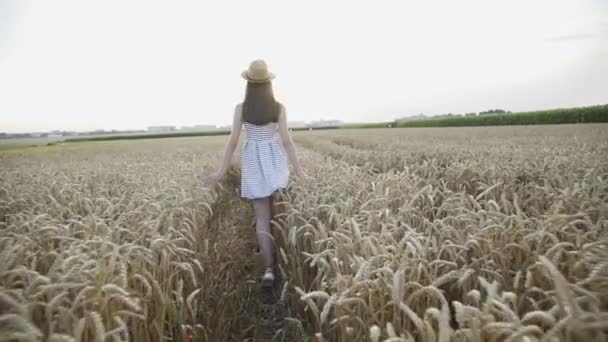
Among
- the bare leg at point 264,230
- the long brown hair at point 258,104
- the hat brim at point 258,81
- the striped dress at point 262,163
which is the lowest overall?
the bare leg at point 264,230

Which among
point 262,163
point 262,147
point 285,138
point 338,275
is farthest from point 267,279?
point 338,275

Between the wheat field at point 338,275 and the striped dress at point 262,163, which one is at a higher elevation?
the striped dress at point 262,163

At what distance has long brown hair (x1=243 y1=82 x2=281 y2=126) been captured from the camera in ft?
13.5

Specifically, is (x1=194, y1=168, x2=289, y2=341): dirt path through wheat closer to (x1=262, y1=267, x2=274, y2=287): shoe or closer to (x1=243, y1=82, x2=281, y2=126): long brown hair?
(x1=262, y1=267, x2=274, y2=287): shoe

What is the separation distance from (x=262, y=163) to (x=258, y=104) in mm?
628

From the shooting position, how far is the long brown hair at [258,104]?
162 inches

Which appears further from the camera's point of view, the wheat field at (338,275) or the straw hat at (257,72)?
the straw hat at (257,72)

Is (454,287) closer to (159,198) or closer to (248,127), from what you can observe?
(248,127)

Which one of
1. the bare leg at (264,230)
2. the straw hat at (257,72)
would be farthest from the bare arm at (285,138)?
the bare leg at (264,230)

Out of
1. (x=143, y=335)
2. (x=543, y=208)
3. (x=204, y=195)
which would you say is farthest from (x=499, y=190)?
(x=143, y=335)

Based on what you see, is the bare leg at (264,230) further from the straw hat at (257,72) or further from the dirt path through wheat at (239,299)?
the straw hat at (257,72)

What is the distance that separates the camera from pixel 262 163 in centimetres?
433

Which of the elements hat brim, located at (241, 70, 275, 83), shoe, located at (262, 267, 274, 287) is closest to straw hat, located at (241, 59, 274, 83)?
hat brim, located at (241, 70, 275, 83)

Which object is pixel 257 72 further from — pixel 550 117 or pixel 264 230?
pixel 550 117
